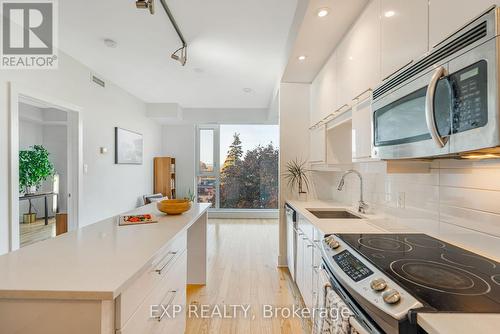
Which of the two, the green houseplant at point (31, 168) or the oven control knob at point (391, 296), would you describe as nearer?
the oven control knob at point (391, 296)

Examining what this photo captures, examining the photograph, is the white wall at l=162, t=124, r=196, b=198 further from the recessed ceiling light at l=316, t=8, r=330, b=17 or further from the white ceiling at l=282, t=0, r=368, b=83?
the recessed ceiling light at l=316, t=8, r=330, b=17

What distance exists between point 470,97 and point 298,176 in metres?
2.50

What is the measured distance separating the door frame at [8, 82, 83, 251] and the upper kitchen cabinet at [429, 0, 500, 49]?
3.63 metres

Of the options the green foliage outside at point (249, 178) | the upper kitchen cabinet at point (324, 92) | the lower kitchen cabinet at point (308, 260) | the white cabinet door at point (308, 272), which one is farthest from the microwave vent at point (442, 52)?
the green foliage outside at point (249, 178)

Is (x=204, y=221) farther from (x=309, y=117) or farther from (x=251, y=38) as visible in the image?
(x=251, y=38)

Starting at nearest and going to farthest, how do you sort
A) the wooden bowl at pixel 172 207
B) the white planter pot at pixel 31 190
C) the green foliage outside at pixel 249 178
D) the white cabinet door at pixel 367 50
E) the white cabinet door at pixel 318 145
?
the white cabinet door at pixel 367 50 → the wooden bowl at pixel 172 207 → the white cabinet door at pixel 318 145 → the white planter pot at pixel 31 190 → the green foliage outside at pixel 249 178

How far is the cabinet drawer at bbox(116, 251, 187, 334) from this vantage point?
1.02 m

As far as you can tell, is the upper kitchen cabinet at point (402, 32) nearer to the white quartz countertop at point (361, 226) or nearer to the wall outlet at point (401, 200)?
the wall outlet at point (401, 200)

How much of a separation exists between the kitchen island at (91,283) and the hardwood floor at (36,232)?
13.7 ft

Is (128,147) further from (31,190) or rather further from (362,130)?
(362,130)

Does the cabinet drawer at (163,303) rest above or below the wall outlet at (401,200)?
below

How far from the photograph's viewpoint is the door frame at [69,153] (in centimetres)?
268

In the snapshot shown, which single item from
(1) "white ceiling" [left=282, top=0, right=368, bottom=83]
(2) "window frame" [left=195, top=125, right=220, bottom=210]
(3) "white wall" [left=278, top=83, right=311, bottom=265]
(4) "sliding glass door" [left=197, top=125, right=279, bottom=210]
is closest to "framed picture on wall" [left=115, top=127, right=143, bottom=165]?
(2) "window frame" [left=195, top=125, right=220, bottom=210]

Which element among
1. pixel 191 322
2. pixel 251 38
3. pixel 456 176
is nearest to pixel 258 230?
pixel 191 322
